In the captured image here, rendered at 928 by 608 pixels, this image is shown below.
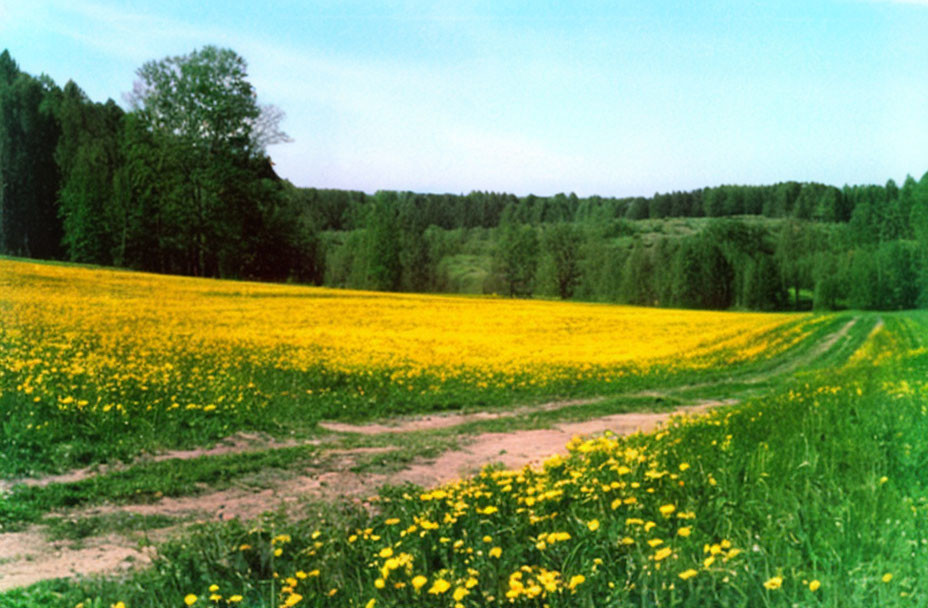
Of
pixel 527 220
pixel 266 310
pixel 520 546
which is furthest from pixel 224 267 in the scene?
pixel 520 546

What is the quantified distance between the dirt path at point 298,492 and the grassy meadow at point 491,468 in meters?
0.15

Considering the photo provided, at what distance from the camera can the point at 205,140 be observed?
5.24 metres

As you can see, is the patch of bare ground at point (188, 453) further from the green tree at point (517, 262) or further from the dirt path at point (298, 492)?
the green tree at point (517, 262)

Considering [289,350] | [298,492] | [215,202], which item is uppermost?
[215,202]

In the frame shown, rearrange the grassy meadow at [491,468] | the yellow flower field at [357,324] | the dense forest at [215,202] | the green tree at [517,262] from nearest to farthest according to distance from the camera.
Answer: the grassy meadow at [491,468], the dense forest at [215,202], the yellow flower field at [357,324], the green tree at [517,262]

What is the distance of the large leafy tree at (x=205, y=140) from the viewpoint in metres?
5.20

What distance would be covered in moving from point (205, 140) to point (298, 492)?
2795 millimetres

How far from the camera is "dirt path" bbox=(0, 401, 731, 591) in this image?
4355mm

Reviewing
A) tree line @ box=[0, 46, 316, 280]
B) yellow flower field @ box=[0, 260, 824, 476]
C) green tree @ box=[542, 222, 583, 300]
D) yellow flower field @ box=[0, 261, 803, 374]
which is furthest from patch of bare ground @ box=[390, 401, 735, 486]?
tree line @ box=[0, 46, 316, 280]

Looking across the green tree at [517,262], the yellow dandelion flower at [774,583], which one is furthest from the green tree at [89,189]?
the yellow dandelion flower at [774,583]

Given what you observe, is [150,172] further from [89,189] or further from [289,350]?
[289,350]

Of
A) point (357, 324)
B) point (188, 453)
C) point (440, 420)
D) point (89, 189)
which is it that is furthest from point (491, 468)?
point (89, 189)

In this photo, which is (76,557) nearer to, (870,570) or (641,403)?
(870,570)

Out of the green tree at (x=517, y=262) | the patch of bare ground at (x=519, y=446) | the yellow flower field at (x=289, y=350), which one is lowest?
the patch of bare ground at (x=519, y=446)
